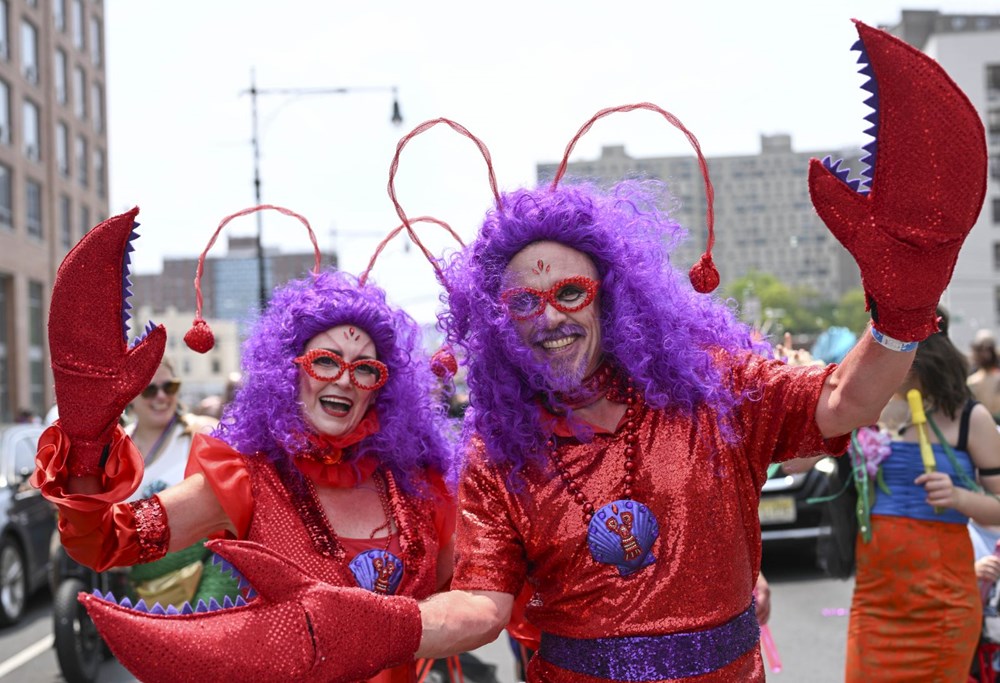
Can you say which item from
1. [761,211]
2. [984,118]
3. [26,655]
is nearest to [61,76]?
[761,211]

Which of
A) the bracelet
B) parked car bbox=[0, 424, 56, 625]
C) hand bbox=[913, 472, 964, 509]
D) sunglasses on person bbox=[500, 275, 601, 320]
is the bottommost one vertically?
parked car bbox=[0, 424, 56, 625]

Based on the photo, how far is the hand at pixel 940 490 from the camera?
3.60 m

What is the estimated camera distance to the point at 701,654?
7.11 feet

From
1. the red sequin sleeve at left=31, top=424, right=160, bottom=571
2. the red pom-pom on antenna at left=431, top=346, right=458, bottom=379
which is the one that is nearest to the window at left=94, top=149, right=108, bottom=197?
the red pom-pom on antenna at left=431, top=346, right=458, bottom=379

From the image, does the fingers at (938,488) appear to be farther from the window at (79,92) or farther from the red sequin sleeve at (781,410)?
the window at (79,92)

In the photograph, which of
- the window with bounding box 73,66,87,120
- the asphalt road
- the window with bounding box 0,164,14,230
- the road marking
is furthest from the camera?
the window with bounding box 73,66,87,120

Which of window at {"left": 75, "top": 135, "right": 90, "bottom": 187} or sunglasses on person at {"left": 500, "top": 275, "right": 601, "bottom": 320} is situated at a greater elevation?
window at {"left": 75, "top": 135, "right": 90, "bottom": 187}

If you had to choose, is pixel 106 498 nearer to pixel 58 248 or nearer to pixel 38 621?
pixel 38 621

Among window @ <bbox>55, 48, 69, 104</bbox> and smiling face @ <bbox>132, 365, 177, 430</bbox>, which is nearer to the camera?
smiling face @ <bbox>132, 365, 177, 430</bbox>

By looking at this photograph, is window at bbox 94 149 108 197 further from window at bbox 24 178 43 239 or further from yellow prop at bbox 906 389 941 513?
yellow prop at bbox 906 389 941 513

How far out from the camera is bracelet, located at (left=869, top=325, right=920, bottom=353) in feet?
6.24

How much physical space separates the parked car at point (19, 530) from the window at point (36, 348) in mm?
24253

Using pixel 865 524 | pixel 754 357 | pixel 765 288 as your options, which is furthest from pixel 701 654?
pixel 765 288

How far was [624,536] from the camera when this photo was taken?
2188 mm
